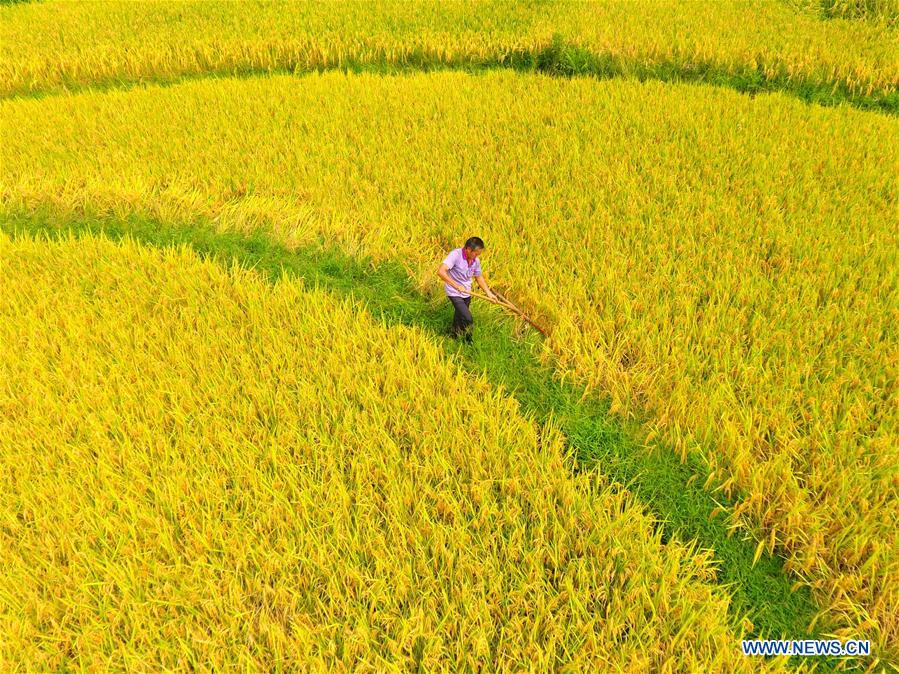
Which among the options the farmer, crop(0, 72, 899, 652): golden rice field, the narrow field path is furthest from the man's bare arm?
the narrow field path

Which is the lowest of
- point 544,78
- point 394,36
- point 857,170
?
point 857,170

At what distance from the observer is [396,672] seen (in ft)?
5.23

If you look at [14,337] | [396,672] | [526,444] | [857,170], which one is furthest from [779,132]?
[14,337]

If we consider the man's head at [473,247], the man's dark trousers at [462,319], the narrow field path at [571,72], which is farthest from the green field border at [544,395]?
the narrow field path at [571,72]

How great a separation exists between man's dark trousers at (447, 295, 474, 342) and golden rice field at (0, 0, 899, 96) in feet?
19.8

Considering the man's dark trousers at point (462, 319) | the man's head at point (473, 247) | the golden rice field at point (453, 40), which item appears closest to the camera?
the man's head at point (473, 247)

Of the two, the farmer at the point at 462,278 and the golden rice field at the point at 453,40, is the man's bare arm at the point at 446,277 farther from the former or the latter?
the golden rice field at the point at 453,40

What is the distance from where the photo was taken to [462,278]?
2.97 meters

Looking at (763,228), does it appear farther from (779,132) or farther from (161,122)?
(161,122)

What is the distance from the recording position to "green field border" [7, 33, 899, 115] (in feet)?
20.6

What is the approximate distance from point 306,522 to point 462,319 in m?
1.52

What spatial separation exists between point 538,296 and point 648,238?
1247mm

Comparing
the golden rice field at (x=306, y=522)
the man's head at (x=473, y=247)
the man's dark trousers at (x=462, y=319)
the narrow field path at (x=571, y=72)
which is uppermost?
the narrow field path at (x=571, y=72)

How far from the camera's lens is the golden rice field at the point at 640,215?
7.45 feet
